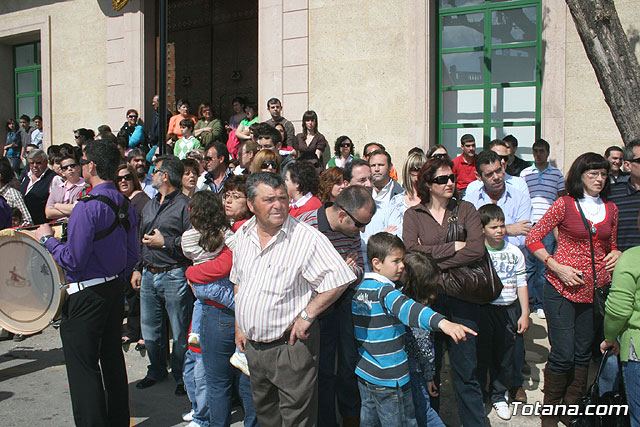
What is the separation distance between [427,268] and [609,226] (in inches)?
64.8

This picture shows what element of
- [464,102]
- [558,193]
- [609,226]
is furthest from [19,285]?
[464,102]

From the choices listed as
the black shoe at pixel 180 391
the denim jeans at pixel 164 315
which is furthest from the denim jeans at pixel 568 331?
the black shoe at pixel 180 391

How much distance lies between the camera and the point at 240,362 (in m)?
3.96

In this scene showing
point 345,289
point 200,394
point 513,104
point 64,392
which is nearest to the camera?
point 345,289

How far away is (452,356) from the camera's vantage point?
4.27 metres

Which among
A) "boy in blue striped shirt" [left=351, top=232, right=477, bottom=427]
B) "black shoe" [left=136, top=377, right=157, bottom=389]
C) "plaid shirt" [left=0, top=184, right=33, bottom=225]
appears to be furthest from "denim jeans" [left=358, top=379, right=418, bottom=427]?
"plaid shirt" [left=0, top=184, right=33, bottom=225]

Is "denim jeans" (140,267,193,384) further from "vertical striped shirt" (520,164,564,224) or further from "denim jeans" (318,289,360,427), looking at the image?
"vertical striped shirt" (520,164,564,224)

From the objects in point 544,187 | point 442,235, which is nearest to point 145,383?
point 442,235

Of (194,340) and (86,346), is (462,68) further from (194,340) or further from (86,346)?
(86,346)

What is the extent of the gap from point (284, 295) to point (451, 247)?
1.45 m

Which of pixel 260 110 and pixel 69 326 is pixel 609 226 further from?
pixel 260 110

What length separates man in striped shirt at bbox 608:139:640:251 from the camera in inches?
187

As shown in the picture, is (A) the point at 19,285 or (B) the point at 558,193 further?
(B) the point at 558,193

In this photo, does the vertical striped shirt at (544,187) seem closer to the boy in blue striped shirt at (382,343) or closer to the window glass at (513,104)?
the window glass at (513,104)
